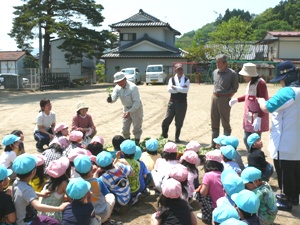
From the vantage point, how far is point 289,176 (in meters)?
4.02

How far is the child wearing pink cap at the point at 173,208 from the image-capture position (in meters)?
2.96

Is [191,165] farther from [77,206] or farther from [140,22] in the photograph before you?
[140,22]

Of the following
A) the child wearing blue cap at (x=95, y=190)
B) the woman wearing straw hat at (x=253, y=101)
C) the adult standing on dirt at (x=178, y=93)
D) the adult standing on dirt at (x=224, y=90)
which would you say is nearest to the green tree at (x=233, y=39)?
the adult standing on dirt at (x=178, y=93)

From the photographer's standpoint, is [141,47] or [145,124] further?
[141,47]

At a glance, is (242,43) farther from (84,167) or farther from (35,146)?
(84,167)

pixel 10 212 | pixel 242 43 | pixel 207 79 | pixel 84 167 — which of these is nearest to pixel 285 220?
pixel 84 167

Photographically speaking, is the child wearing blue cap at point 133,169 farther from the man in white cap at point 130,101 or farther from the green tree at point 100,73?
the green tree at point 100,73

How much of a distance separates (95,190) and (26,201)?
714mm

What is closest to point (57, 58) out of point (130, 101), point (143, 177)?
point (130, 101)

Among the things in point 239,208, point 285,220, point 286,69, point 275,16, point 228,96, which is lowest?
point 285,220

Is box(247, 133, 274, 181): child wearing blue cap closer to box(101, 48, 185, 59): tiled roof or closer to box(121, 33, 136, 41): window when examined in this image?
box(101, 48, 185, 59): tiled roof

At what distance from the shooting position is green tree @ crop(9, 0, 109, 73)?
2555 cm

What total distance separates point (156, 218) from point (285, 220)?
1702 millimetres

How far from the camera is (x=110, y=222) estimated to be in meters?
3.75
